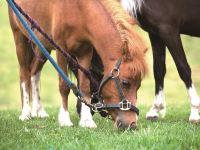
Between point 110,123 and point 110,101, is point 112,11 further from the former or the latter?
point 110,123

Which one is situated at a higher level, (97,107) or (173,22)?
(173,22)

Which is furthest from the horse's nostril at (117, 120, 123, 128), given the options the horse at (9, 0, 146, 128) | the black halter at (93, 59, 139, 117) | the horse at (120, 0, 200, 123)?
the horse at (120, 0, 200, 123)

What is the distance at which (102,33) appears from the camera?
6051 mm

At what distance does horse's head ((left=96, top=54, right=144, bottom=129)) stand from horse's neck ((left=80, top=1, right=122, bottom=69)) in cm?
20

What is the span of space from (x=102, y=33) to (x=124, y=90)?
31.4 inches

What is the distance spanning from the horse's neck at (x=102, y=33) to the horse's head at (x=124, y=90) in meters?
0.20

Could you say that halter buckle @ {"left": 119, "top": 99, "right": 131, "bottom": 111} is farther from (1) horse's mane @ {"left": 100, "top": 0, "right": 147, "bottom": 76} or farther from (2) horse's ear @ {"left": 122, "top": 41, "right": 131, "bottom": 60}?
(2) horse's ear @ {"left": 122, "top": 41, "right": 131, "bottom": 60}

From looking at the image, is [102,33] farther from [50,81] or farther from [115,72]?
[50,81]

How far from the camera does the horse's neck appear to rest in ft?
19.3

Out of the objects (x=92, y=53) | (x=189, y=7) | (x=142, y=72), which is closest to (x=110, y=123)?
(x=92, y=53)

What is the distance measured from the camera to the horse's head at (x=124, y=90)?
5617 mm

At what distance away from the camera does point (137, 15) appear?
292 inches

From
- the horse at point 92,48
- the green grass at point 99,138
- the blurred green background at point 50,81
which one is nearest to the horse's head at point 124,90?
the horse at point 92,48

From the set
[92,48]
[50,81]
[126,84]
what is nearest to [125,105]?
[126,84]
